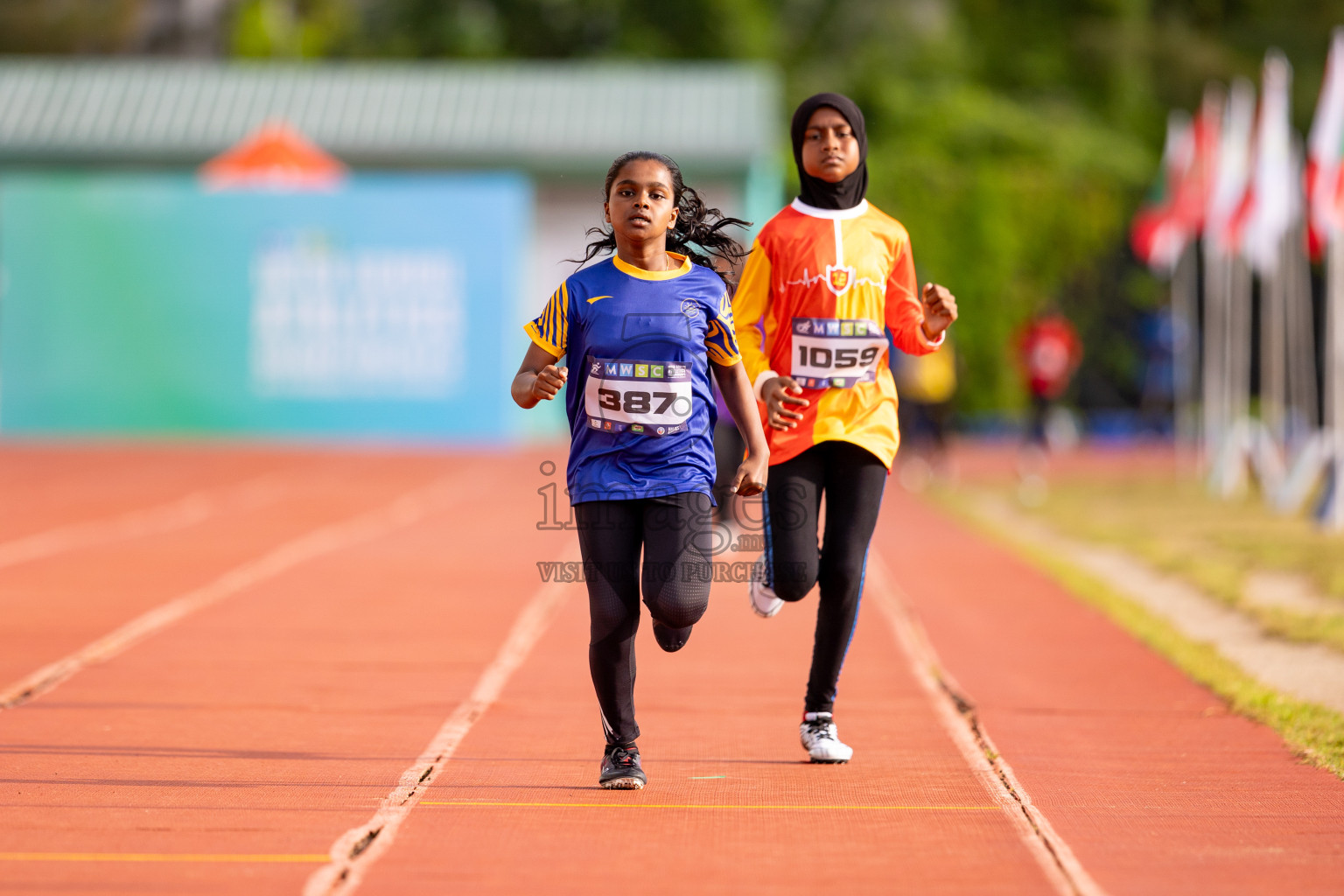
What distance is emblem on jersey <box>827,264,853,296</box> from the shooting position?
18.2 feet

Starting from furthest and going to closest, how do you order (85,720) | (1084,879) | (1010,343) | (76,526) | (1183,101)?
(1183,101) < (1010,343) < (76,526) < (85,720) < (1084,879)

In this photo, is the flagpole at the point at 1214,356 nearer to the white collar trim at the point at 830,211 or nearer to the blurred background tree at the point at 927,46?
the blurred background tree at the point at 927,46

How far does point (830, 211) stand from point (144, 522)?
9809mm

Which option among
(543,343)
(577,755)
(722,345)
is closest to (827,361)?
(722,345)

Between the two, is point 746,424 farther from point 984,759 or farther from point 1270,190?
A: point 1270,190

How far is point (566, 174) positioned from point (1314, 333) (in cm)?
1179

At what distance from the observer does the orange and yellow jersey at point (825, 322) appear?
556 cm

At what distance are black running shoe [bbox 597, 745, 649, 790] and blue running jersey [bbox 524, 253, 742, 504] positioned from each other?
0.77m

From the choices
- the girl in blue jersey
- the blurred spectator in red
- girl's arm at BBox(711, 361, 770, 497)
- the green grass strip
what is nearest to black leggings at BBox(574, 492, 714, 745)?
the girl in blue jersey

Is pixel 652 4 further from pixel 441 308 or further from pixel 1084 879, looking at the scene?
pixel 1084 879

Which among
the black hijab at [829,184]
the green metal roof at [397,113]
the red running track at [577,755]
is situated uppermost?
the green metal roof at [397,113]

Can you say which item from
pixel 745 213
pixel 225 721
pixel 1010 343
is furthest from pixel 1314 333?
pixel 225 721

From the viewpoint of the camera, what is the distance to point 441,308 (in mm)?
26266

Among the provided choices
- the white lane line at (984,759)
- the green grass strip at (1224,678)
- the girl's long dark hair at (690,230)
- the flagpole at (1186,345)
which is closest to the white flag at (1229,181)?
the green grass strip at (1224,678)
